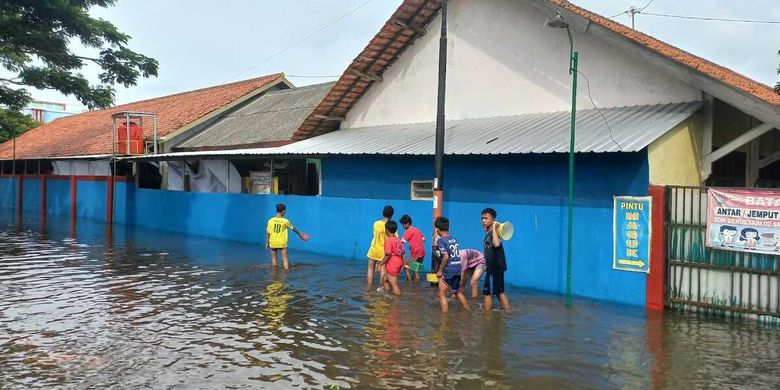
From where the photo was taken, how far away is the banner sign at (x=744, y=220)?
343 inches

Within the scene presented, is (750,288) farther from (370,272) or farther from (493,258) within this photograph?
(370,272)

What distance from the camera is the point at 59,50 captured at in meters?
24.1

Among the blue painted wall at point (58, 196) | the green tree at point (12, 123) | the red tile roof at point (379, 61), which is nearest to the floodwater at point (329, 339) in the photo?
the red tile roof at point (379, 61)

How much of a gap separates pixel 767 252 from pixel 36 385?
9.04 metres

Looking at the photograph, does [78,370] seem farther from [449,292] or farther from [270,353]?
[449,292]

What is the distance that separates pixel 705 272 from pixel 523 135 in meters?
3.89

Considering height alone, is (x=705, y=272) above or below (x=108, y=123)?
below

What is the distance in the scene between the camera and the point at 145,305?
9719 millimetres

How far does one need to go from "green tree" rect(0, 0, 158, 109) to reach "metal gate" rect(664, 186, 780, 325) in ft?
71.2

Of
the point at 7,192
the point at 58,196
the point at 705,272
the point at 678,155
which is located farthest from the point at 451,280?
the point at 7,192

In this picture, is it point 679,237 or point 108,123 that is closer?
point 679,237

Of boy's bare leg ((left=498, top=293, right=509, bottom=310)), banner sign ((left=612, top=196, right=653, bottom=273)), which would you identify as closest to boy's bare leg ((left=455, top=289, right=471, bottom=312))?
boy's bare leg ((left=498, top=293, right=509, bottom=310))

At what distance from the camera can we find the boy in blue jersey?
915 centimetres

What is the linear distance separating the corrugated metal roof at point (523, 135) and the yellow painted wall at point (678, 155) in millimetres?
258
